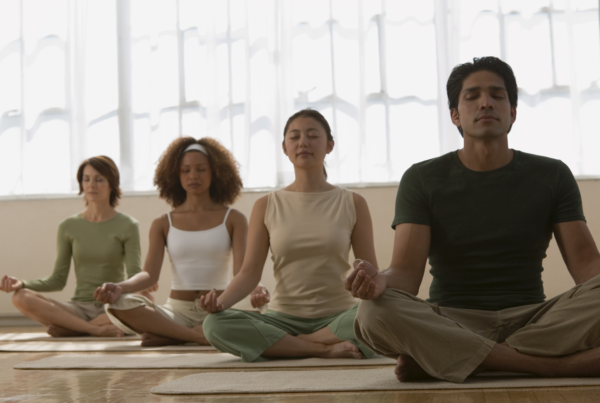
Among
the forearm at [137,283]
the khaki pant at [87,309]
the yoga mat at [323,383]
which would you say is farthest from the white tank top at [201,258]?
the yoga mat at [323,383]

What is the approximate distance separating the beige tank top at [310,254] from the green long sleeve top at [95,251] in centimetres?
123

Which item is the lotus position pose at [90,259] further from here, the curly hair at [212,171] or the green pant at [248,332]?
the green pant at [248,332]

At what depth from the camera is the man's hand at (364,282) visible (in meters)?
1.40

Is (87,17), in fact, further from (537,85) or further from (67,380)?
(67,380)

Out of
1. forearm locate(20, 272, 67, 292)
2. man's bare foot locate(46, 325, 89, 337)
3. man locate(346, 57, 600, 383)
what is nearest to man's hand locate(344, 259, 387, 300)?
man locate(346, 57, 600, 383)

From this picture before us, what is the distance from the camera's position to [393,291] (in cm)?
152

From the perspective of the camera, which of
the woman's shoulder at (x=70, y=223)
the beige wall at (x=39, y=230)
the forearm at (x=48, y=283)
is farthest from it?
the beige wall at (x=39, y=230)

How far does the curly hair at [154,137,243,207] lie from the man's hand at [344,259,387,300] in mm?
1637

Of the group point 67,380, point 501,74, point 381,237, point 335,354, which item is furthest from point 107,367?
point 381,237

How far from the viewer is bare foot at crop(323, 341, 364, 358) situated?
6.93 ft

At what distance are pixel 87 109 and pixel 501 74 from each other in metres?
3.22

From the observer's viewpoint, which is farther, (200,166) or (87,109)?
(87,109)

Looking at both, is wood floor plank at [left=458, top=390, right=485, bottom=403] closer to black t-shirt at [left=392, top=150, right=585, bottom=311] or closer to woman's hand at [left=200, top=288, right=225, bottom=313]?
black t-shirt at [left=392, top=150, right=585, bottom=311]

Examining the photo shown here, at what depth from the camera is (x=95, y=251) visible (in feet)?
11.1
